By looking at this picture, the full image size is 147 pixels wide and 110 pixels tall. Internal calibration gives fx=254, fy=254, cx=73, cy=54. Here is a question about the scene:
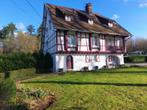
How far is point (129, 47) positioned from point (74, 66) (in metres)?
66.0

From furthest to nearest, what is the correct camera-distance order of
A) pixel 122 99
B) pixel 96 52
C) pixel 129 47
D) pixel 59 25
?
pixel 129 47, pixel 96 52, pixel 59 25, pixel 122 99

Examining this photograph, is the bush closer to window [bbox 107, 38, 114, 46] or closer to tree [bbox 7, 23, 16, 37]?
window [bbox 107, 38, 114, 46]

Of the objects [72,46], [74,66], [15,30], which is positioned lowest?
[74,66]


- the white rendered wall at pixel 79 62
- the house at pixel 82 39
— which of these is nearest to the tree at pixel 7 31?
the house at pixel 82 39

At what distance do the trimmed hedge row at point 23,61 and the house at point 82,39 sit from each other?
1186mm

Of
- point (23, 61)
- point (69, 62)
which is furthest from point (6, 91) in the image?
point (69, 62)

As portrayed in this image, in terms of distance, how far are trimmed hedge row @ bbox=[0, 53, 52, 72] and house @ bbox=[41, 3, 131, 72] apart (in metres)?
1.19

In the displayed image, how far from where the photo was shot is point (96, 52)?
34656 millimetres

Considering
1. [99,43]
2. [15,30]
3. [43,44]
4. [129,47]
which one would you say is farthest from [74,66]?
[129,47]

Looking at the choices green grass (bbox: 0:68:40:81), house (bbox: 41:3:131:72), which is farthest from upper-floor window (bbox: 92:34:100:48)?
green grass (bbox: 0:68:40:81)

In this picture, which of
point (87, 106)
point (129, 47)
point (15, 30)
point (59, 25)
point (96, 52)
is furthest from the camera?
point (129, 47)

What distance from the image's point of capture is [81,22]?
3509cm

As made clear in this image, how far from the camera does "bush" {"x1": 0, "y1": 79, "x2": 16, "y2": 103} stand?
12.1 metres

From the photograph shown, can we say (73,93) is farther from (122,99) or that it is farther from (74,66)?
(74,66)
